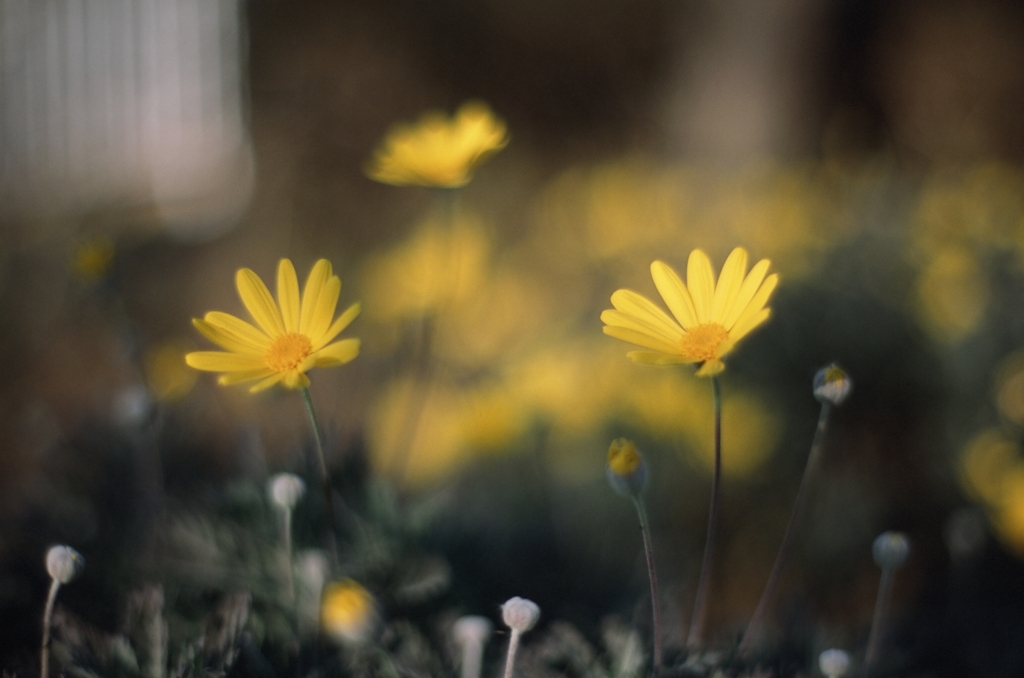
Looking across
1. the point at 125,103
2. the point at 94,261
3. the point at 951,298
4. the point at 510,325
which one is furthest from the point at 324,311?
the point at 125,103

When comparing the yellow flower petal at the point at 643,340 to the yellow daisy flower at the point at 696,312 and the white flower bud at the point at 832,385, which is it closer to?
the yellow daisy flower at the point at 696,312

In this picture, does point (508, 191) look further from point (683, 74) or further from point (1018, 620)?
point (1018, 620)

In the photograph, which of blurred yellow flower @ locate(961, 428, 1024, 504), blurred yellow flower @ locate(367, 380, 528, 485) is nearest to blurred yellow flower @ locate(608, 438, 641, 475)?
blurred yellow flower @ locate(367, 380, 528, 485)

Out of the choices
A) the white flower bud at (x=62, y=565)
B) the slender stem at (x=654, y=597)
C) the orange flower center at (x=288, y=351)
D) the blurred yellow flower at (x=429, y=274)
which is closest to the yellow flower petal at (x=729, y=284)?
the slender stem at (x=654, y=597)

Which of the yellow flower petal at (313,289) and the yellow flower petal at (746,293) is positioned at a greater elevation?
the yellow flower petal at (313,289)

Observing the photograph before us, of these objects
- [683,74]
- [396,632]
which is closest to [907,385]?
[396,632]

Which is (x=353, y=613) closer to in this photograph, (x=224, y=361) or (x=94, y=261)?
(x=224, y=361)

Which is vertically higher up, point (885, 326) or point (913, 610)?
point (885, 326)
